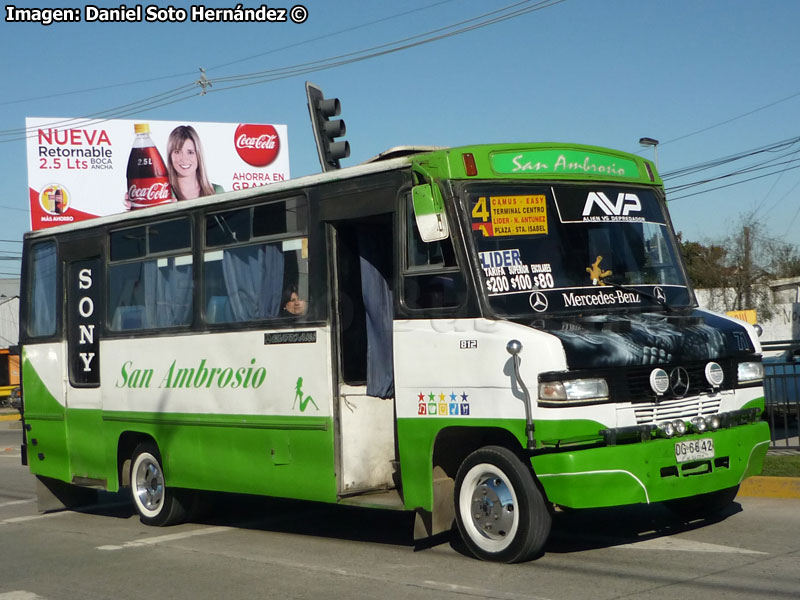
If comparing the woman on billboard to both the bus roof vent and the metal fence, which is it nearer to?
the metal fence

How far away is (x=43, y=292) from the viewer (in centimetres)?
1229

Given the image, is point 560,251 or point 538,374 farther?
point 560,251

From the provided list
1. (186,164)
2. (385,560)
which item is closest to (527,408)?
(385,560)

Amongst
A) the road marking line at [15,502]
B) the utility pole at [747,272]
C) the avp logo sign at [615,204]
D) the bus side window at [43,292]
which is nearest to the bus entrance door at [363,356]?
the avp logo sign at [615,204]

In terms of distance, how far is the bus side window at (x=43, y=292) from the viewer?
1211 centimetres

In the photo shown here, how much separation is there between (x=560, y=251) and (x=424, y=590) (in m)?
2.58

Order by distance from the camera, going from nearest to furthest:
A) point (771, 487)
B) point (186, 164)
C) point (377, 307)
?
point (377, 307)
point (771, 487)
point (186, 164)

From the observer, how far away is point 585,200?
8102mm

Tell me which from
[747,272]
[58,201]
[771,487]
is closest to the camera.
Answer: [771,487]

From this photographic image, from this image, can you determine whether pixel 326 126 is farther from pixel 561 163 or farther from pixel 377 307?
pixel 561 163

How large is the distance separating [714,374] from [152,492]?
232 inches

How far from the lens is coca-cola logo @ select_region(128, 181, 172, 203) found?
37.7 m

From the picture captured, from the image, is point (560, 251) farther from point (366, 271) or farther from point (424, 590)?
point (424, 590)

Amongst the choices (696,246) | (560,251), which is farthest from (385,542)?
(696,246)
